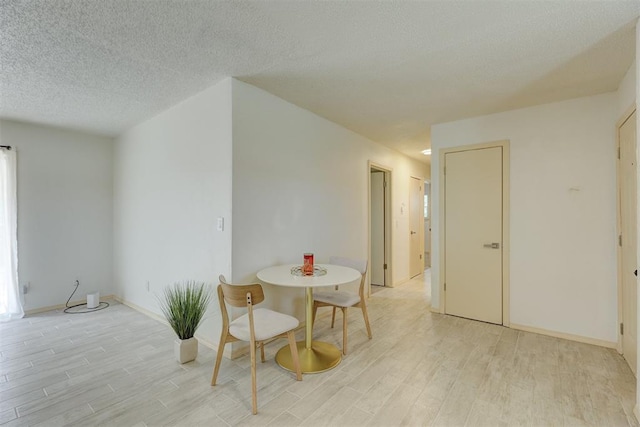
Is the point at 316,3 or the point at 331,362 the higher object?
the point at 316,3

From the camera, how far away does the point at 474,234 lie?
354 cm

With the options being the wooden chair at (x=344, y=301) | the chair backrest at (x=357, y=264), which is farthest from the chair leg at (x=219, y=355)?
the chair backrest at (x=357, y=264)

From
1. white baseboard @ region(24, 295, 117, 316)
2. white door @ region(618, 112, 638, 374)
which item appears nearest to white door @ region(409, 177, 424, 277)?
white door @ region(618, 112, 638, 374)

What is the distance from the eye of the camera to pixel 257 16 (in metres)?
1.79

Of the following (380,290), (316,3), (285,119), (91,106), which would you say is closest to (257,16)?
(316,3)

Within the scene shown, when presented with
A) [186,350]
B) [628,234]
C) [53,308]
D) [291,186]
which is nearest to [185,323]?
[186,350]

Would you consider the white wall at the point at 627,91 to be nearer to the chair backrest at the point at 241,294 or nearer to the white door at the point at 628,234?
the white door at the point at 628,234

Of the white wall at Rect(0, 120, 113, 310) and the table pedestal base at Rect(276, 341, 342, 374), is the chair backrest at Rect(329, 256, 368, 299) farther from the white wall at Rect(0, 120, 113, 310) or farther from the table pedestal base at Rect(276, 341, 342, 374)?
the white wall at Rect(0, 120, 113, 310)

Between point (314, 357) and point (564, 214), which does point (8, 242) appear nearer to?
point (314, 357)

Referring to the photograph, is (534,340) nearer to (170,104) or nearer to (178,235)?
(178,235)

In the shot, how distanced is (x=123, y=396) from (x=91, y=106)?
2928 mm

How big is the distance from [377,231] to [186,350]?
3.52m

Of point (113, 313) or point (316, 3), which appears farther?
point (113, 313)

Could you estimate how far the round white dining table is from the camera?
2.33 m
